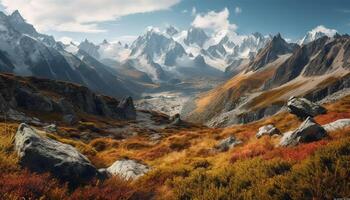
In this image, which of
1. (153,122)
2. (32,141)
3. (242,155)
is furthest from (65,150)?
(153,122)

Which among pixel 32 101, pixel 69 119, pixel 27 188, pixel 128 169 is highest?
pixel 27 188

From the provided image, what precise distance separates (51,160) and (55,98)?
315ft

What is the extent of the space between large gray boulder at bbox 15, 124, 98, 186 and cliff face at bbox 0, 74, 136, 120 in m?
68.5

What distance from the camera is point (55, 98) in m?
106

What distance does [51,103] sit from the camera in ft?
302

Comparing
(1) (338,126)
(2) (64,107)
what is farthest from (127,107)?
(1) (338,126)

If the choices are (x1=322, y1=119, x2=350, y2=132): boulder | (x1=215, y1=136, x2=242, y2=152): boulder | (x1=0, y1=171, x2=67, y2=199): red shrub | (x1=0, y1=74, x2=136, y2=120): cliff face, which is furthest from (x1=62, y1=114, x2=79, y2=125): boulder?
(x1=0, y1=171, x2=67, y2=199): red shrub

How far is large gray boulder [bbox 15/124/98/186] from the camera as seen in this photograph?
14.0m

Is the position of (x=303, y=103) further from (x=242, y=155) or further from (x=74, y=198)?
(x=74, y=198)

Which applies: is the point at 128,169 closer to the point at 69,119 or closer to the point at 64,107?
the point at 69,119

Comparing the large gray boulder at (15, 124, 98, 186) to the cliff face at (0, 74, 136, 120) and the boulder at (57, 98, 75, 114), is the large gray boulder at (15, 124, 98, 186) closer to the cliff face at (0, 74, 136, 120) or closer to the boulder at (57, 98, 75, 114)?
the cliff face at (0, 74, 136, 120)

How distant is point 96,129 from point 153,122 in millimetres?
65798

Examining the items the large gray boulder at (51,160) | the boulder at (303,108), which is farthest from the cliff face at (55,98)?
the large gray boulder at (51,160)

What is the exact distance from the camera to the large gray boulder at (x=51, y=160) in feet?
46.0
